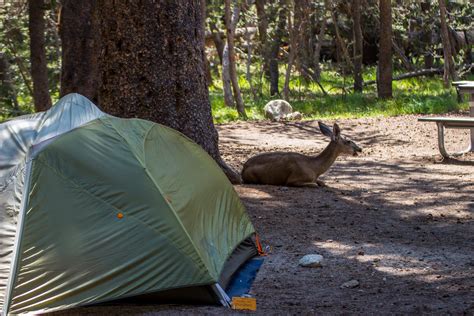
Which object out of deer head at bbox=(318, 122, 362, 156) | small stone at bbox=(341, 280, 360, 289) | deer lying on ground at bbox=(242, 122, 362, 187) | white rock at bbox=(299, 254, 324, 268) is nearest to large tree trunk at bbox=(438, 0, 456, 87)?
deer head at bbox=(318, 122, 362, 156)

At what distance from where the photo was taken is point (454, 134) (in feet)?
53.4

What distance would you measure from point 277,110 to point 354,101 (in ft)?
9.53

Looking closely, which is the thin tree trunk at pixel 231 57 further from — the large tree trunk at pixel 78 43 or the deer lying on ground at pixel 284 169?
the deer lying on ground at pixel 284 169

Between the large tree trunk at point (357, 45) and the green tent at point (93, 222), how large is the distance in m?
17.9

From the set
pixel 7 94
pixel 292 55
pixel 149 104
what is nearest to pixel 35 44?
pixel 7 94

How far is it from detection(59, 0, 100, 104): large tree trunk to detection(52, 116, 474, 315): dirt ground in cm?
260

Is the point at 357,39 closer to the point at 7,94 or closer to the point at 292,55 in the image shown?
the point at 292,55

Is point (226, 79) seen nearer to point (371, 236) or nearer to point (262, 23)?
point (262, 23)

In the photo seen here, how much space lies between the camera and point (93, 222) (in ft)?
20.7

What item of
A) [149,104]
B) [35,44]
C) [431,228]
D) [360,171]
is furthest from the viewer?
[35,44]

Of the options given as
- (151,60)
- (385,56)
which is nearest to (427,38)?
(385,56)

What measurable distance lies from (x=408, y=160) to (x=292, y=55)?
920 cm

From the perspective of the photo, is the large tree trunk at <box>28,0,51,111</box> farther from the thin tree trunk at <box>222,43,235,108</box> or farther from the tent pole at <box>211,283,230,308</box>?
the tent pole at <box>211,283,230,308</box>

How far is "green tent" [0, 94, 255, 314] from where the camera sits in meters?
6.12
